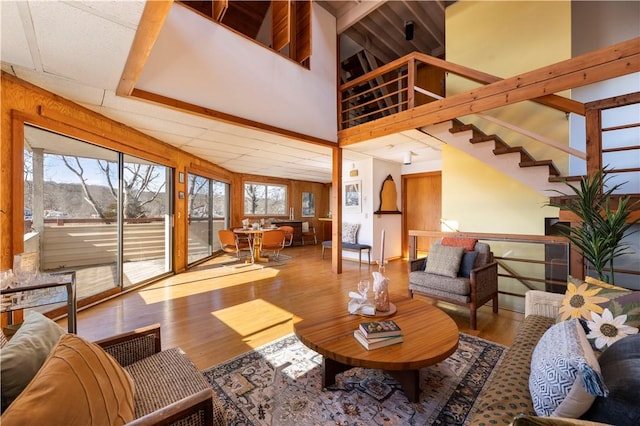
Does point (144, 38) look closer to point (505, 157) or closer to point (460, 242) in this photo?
point (460, 242)

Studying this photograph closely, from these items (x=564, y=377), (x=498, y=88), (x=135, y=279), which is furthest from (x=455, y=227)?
(x=135, y=279)

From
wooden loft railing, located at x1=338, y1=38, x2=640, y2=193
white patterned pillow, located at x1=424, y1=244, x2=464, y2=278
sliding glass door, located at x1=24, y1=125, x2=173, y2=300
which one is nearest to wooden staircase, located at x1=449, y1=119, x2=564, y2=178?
wooden loft railing, located at x1=338, y1=38, x2=640, y2=193

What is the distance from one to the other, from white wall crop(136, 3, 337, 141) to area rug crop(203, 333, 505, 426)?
290 centimetres

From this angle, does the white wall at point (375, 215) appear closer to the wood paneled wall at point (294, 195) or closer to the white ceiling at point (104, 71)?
the white ceiling at point (104, 71)

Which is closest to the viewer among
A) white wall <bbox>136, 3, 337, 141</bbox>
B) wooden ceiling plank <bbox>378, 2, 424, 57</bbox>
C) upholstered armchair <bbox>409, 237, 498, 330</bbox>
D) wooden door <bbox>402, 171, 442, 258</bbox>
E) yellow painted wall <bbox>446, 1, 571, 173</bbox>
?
upholstered armchair <bbox>409, 237, 498, 330</bbox>

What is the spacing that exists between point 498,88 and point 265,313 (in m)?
Answer: 3.70

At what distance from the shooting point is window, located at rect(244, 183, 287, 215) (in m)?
8.31

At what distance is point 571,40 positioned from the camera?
3.59 metres

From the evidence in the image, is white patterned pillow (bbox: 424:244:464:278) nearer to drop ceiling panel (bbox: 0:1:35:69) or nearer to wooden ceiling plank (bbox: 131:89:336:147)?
wooden ceiling plank (bbox: 131:89:336:147)

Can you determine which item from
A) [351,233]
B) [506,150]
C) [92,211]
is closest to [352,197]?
[351,233]

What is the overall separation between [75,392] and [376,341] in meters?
1.31

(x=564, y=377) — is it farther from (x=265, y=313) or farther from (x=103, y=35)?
(x=103, y=35)

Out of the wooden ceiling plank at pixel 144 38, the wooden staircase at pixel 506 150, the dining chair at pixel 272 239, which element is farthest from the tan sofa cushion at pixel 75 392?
the dining chair at pixel 272 239

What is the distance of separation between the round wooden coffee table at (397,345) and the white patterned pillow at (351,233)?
4.11 meters
